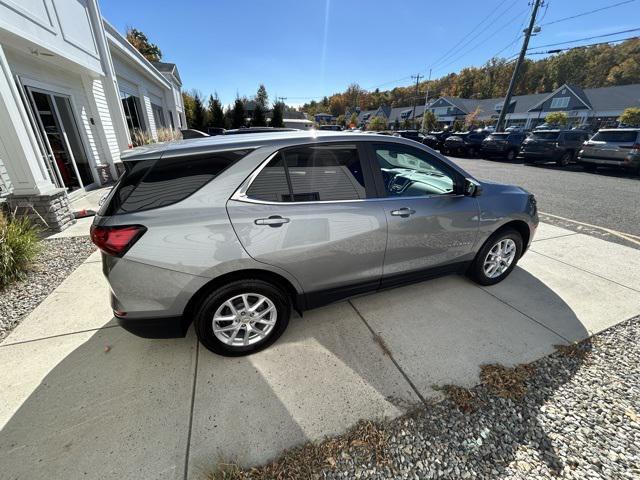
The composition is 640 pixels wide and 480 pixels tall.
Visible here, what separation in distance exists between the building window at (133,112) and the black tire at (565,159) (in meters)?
19.3

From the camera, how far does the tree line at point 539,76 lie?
187 ft

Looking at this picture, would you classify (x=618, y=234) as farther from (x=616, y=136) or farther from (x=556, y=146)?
(x=556, y=146)

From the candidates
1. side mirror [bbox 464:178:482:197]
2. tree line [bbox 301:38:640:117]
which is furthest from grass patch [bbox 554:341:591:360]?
tree line [bbox 301:38:640:117]

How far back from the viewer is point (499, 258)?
335 centimetres

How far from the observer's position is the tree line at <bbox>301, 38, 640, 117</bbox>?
5701 centimetres

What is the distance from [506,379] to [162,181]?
2894 mm

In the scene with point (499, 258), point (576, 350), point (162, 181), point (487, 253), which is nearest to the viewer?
point (162, 181)

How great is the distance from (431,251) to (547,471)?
170cm

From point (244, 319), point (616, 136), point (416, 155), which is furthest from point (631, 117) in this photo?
point (244, 319)

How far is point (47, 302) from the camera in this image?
9.94 feet

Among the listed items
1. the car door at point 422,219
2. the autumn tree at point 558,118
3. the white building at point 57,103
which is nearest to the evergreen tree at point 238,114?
the white building at point 57,103

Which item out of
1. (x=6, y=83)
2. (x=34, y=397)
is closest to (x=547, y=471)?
(x=34, y=397)

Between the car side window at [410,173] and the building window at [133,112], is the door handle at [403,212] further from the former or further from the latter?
the building window at [133,112]

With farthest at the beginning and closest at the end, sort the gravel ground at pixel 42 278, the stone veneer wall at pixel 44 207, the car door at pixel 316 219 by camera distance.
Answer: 1. the stone veneer wall at pixel 44 207
2. the gravel ground at pixel 42 278
3. the car door at pixel 316 219
